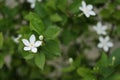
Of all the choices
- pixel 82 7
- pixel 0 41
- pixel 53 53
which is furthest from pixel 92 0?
pixel 0 41

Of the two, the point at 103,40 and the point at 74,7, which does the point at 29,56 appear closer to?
the point at 74,7

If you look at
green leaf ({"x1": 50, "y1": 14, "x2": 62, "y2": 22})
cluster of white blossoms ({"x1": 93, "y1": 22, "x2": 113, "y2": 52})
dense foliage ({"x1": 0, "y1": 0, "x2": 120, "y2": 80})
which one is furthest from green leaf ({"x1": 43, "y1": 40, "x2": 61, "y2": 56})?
cluster of white blossoms ({"x1": 93, "y1": 22, "x2": 113, "y2": 52})

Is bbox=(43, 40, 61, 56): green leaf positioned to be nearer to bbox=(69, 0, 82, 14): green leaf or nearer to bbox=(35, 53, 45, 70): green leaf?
bbox=(35, 53, 45, 70): green leaf

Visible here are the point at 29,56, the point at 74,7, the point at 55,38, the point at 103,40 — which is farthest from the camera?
the point at 103,40

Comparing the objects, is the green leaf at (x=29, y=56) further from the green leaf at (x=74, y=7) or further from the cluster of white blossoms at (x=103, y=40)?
Result: the cluster of white blossoms at (x=103, y=40)

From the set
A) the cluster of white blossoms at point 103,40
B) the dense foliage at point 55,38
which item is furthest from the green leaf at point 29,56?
the cluster of white blossoms at point 103,40

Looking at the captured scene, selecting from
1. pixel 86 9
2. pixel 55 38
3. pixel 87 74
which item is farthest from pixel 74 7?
pixel 87 74

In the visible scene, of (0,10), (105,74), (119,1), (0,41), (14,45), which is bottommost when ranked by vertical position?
(105,74)

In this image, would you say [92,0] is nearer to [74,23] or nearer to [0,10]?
[74,23]
